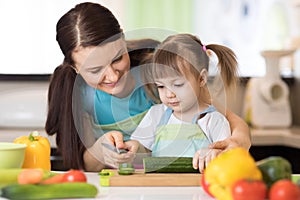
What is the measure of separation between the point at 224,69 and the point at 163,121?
0.24m

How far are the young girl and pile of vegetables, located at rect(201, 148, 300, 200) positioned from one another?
435 mm

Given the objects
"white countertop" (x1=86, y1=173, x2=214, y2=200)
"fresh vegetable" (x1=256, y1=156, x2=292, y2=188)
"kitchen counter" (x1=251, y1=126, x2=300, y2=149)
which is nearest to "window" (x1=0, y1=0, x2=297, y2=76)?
"kitchen counter" (x1=251, y1=126, x2=300, y2=149)

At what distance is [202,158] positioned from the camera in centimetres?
182

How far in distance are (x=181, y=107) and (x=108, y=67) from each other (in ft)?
0.81

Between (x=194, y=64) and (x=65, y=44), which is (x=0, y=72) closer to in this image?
(x=65, y=44)

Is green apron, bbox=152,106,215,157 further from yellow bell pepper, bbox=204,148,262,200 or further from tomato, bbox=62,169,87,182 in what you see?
yellow bell pepper, bbox=204,148,262,200

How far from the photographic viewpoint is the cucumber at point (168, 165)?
1.83 meters

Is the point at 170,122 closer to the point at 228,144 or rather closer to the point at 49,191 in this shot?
the point at 228,144

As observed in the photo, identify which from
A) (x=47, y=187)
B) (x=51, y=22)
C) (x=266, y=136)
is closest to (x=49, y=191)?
(x=47, y=187)

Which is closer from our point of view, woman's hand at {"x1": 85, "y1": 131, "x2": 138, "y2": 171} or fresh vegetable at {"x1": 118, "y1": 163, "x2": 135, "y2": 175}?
fresh vegetable at {"x1": 118, "y1": 163, "x2": 135, "y2": 175}

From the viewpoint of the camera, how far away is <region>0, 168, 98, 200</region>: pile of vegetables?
1.51 meters

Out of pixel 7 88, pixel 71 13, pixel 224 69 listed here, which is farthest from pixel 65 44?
pixel 7 88

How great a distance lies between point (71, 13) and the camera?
2100mm

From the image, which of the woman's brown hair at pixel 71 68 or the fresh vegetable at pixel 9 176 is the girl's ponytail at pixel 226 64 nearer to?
the woman's brown hair at pixel 71 68
